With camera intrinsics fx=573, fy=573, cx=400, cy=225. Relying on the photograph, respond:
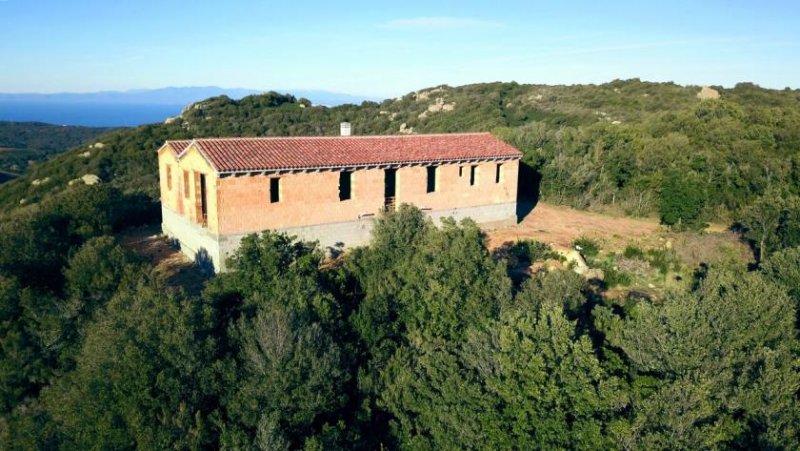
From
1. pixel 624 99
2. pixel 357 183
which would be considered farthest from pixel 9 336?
pixel 624 99

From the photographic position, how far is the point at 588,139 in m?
32.0

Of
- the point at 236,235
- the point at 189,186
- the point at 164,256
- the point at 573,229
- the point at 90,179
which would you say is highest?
the point at 189,186

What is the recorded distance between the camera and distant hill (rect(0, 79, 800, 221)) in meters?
29.3

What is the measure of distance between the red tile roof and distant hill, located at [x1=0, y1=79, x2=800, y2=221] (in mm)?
8040

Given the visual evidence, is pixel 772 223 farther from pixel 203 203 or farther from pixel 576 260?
pixel 203 203

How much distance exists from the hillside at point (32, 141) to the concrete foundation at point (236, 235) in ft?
167

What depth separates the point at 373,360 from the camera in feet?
42.1

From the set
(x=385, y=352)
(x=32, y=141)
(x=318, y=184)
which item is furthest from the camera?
(x=32, y=141)

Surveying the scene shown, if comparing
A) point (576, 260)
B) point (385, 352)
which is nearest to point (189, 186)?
point (385, 352)

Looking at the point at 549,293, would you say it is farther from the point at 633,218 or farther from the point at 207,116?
the point at 207,116

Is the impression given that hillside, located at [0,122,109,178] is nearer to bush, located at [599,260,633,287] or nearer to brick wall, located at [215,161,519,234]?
brick wall, located at [215,161,519,234]

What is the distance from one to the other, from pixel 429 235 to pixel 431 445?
20.3ft

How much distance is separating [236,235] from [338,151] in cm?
473

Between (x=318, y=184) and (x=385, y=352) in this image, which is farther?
(x=318, y=184)
